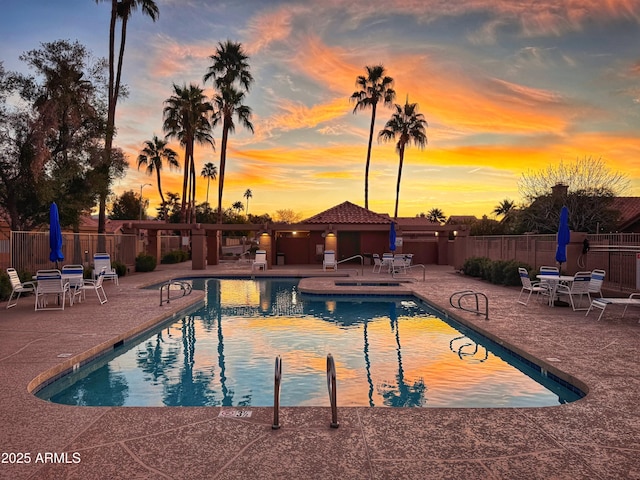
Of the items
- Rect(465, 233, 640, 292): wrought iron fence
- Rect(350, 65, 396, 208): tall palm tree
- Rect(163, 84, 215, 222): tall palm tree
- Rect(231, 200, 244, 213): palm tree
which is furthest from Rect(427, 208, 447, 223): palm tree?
Rect(465, 233, 640, 292): wrought iron fence

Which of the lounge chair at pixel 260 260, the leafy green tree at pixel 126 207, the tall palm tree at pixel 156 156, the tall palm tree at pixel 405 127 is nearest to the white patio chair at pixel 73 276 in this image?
the lounge chair at pixel 260 260

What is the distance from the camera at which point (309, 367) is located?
7.57m

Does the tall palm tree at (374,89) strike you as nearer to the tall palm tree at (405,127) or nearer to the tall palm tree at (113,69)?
the tall palm tree at (405,127)

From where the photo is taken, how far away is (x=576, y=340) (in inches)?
307

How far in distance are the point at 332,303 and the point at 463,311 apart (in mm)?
4685

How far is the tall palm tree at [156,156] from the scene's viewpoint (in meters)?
44.9

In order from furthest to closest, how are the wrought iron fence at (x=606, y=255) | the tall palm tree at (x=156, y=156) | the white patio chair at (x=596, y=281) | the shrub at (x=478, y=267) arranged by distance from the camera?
the tall palm tree at (x=156, y=156), the shrub at (x=478, y=267), the wrought iron fence at (x=606, y=255), the white patio chair at (x=596, y=281)

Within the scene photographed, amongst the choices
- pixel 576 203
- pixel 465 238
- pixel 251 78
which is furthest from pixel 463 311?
pixel 251 78

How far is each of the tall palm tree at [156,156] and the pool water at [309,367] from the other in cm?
3595

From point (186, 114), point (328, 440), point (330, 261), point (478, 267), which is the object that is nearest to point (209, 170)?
point (186, 114)

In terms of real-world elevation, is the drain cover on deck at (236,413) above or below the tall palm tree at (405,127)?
below

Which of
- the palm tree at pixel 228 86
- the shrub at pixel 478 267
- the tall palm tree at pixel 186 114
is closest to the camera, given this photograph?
the shrub at pixel 478 267

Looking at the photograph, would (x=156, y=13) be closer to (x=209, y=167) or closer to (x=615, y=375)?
(x=615, y=375)

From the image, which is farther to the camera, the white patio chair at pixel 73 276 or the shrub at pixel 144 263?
the shrub at pixel 144 263
